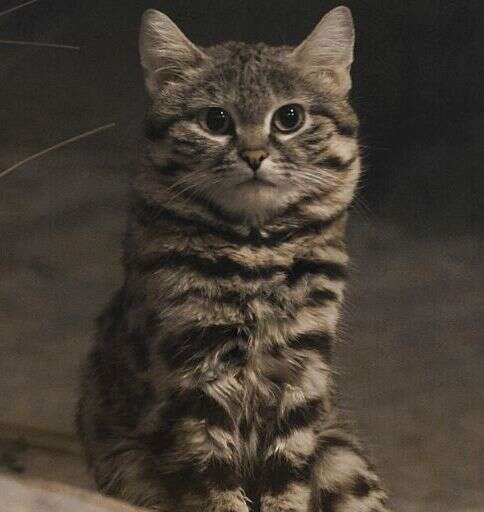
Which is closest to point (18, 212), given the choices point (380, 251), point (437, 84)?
point (380, 251)

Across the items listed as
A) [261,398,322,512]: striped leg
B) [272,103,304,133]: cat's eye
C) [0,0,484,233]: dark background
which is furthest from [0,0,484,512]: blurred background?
[272,103,304,133]: cat's eye

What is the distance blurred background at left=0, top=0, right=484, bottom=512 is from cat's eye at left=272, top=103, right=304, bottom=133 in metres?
0.68

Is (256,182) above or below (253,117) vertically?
below

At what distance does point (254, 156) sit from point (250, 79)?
22cm

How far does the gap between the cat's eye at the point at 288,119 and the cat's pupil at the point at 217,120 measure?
11 centimetres

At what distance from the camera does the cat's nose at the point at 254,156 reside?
269 cm

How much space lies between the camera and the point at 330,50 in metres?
2.91

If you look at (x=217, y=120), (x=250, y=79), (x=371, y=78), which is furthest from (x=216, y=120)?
(x=371, y=78)

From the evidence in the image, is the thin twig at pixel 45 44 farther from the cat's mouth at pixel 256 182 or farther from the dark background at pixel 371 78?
the cat's mouth at pixel 256 182

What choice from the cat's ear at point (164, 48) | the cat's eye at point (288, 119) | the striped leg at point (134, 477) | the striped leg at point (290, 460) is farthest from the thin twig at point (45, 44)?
the striped leg at point (290, 460)

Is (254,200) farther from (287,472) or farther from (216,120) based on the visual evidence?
Answer: (287,472)

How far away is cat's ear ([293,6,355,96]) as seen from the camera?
2.89 meters

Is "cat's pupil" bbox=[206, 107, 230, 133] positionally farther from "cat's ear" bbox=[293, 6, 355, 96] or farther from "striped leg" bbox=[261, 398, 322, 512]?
"striped leg" bbox=[261, 398, 322, 512]

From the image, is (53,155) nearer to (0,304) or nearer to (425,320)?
(0,304)
